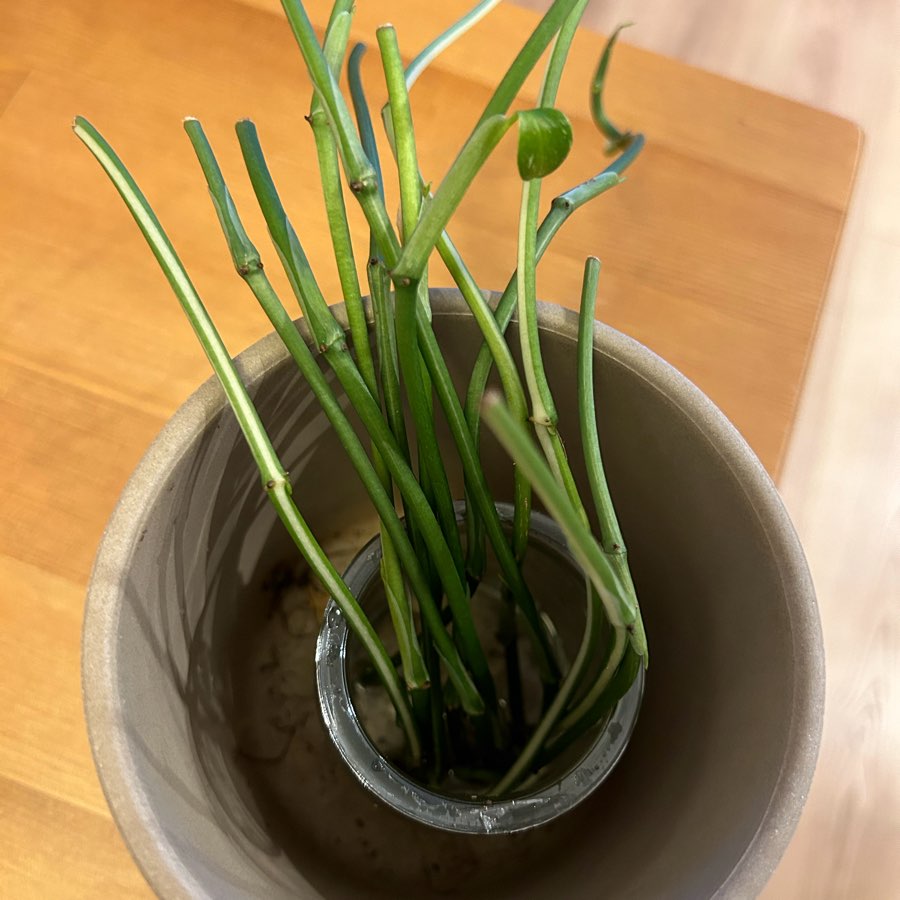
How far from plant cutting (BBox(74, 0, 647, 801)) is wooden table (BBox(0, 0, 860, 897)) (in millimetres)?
111

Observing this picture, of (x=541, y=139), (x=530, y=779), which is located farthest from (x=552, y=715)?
(x=541, y=139)

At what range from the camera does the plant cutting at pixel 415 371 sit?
14cm

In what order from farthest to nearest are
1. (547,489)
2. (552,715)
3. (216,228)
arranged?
1. (216,228)
2. (552,715)
3. (547,489)

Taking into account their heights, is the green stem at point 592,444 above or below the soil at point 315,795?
above

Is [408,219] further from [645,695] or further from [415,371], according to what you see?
[645,695]

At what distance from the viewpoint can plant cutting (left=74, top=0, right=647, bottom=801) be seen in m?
0.14

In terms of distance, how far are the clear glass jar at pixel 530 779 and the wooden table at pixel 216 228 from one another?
9 cm

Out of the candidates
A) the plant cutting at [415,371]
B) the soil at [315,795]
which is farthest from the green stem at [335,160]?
the soil at [315,795]

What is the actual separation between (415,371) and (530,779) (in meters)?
Answer: 0.12

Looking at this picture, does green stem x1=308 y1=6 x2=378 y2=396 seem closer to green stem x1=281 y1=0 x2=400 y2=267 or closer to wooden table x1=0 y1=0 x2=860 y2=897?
green stem x1=281 y1=0 x2=400 y2=267

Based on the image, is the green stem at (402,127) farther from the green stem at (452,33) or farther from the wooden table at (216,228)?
the wooden table at (216,228)

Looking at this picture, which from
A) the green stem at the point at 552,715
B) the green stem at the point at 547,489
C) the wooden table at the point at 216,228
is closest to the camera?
the green stem at the point at 547,489

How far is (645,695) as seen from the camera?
229mm

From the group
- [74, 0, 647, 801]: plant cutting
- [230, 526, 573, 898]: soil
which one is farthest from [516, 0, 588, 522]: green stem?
[230, 526, 573, 898]: soil
